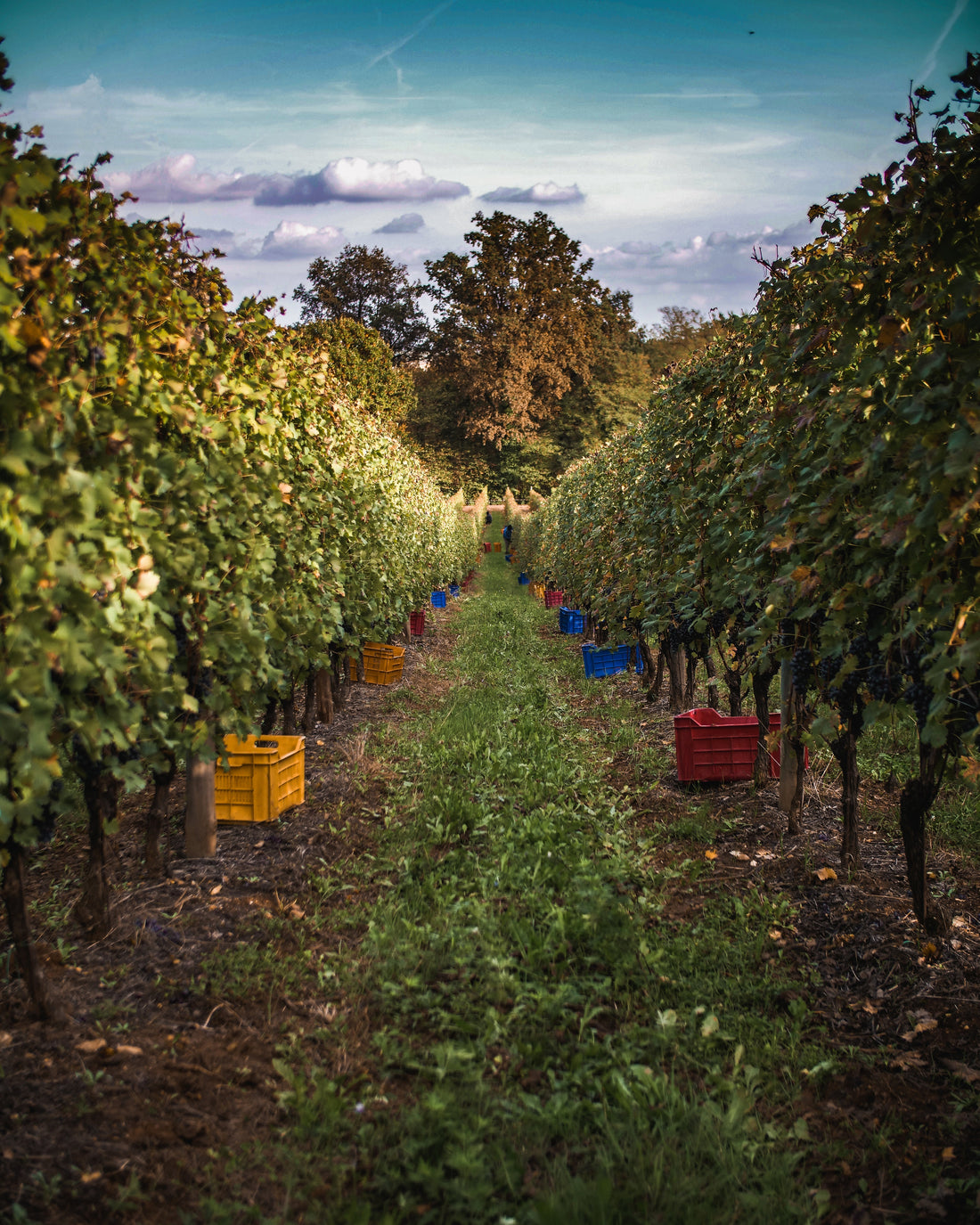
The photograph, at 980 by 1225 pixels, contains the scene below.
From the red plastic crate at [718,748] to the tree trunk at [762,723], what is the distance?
8 cm

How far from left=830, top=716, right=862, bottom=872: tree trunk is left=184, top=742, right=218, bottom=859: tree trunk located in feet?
10.4

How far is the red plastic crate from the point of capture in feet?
17.9

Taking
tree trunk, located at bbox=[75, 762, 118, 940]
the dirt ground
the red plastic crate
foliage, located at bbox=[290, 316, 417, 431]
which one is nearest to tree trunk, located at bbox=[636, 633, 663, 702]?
the red plastic crate

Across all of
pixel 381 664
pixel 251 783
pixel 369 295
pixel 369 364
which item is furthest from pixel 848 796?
pixel 369 295

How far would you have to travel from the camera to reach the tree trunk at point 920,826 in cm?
323

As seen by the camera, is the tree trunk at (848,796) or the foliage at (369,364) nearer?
the tree trunk at (848,796)

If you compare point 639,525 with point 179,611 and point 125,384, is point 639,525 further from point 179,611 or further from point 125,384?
point 125,384

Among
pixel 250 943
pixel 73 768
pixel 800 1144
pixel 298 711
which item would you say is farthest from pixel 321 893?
pixel 298 711

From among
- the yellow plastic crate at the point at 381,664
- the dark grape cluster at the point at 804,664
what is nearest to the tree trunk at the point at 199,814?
the dark grape cluster at the point at 804,664

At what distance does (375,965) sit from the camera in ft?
11.0

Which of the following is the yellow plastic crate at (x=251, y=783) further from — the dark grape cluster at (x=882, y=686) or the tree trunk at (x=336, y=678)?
the dark grape cluster at (x=882, y=686)

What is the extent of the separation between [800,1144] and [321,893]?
2.40m

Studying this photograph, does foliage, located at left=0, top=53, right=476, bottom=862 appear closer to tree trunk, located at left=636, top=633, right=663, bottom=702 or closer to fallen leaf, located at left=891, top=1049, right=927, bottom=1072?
fallen leaf, located at left=891, top=1049, right=927, bottom=1072

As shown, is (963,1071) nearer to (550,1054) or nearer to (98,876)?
(550,1054)
